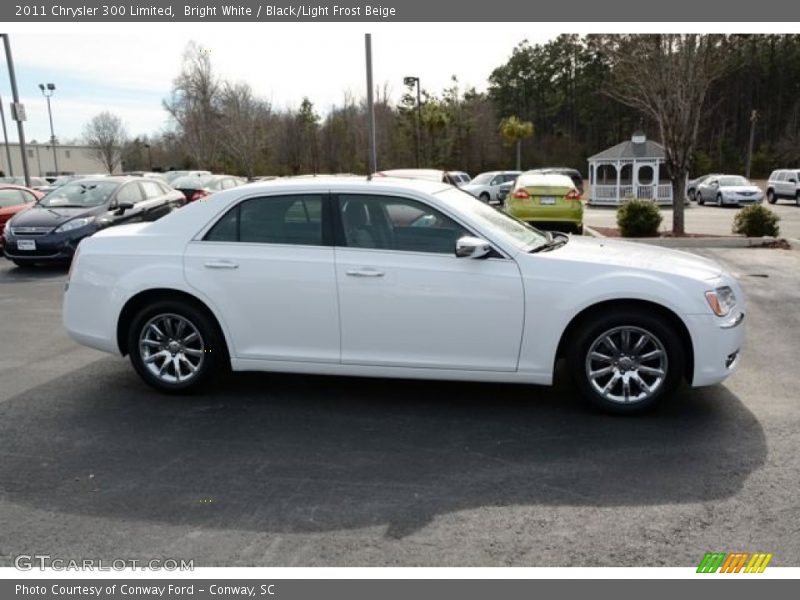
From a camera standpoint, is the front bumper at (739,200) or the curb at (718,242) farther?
the front bumper at (739,200)

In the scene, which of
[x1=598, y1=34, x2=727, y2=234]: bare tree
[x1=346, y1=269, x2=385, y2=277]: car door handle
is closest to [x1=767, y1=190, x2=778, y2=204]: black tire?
[x1=598, y1=34, x2=727, y2=234]: bare tree

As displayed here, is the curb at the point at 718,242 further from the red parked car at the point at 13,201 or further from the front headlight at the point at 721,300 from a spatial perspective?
the red parked car at the point at 13,201

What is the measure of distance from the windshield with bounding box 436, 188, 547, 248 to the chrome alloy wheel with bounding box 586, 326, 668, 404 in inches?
36.9

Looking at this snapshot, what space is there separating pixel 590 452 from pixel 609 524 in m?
0.85

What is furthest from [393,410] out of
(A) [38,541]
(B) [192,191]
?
(B) [192,191]

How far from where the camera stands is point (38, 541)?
3.35 metres

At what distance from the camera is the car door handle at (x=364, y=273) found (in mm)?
4829

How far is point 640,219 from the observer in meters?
14.5

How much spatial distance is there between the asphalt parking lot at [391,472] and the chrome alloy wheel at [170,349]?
226mm

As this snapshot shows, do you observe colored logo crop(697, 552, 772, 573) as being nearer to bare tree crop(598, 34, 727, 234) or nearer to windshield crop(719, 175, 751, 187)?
bare tree crop(598, 34, 727, 234)

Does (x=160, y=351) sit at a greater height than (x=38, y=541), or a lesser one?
greater

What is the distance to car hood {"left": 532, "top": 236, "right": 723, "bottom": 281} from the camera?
4.75 metres

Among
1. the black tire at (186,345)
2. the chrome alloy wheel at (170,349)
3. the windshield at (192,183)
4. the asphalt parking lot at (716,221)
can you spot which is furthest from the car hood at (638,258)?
the windshield at (192,183)

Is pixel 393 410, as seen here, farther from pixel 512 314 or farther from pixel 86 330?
pixel 86 330
